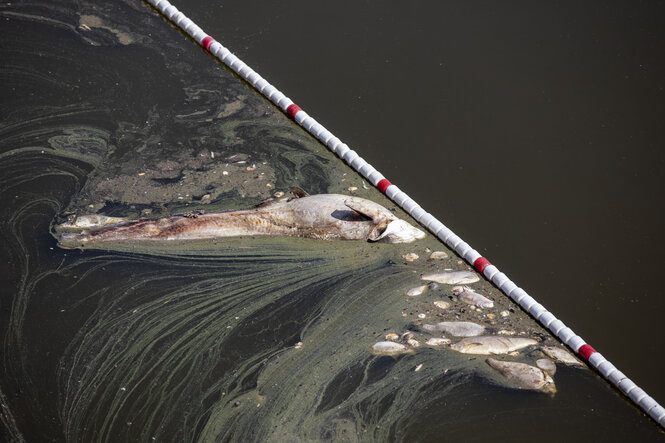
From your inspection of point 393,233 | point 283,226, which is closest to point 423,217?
point 393,233

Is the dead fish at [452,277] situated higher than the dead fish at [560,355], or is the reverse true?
the dead fish at [452,277]

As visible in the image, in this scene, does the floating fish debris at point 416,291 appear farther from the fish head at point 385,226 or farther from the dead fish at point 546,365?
the dead fish at point 546,365

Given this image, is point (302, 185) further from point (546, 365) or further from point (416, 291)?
point (546, 365)

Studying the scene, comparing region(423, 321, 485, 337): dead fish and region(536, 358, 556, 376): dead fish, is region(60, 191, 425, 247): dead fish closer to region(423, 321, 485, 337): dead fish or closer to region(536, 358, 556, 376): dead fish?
region(423, 321, 485, 337): dead fish

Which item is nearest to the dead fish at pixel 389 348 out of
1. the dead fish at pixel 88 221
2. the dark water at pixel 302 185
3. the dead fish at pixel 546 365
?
the dark water at pixel 302 185

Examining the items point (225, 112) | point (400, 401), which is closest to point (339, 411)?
point (400, 401)

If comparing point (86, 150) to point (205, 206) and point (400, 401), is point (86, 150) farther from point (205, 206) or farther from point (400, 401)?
point (400, 401)
